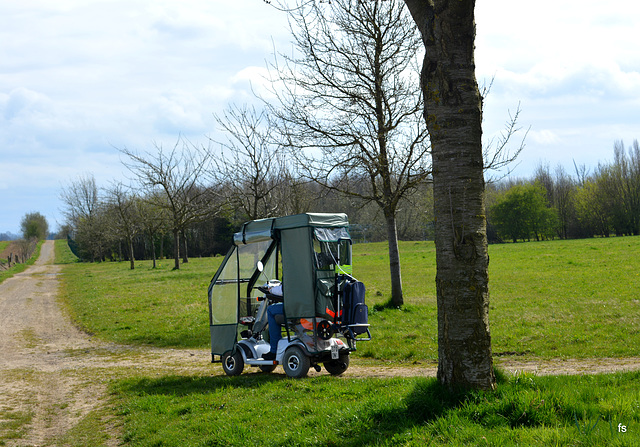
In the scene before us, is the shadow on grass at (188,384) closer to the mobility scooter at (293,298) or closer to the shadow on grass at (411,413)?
the mobility scooter at (293,298)

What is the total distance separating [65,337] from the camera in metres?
16.7

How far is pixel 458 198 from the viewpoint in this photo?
17.5ft

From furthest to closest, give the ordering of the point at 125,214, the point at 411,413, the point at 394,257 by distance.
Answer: the point at 125,214, the point at 394,257, the point at 411,413

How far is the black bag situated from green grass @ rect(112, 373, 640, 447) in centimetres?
117

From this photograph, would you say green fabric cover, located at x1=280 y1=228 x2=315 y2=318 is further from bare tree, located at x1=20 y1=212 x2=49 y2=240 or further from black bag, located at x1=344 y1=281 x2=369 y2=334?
bare tree, located at x1=20 y1=212 x2=49 y2=240

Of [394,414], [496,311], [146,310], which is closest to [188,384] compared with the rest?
[394,414]

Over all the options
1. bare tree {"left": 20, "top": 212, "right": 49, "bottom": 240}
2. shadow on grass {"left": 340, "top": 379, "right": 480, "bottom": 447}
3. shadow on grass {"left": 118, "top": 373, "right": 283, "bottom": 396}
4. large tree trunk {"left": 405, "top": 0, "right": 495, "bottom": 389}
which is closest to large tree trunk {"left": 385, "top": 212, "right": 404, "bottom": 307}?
shadow on grass {"left": 118, "top": 373, "right": 283, "bottom": 396}

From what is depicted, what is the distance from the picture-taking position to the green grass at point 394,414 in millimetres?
4371

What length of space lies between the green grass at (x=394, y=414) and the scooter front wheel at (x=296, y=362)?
564 mm

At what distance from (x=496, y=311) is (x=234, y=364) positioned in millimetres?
9524

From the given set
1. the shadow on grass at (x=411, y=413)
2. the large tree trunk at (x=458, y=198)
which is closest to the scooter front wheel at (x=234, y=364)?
the shadow on grass at (x=411, y=413)

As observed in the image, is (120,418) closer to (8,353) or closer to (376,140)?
(8,353)

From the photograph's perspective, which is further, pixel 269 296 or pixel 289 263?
pixel 269 296

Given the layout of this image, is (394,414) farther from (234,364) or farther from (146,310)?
(146,310)
